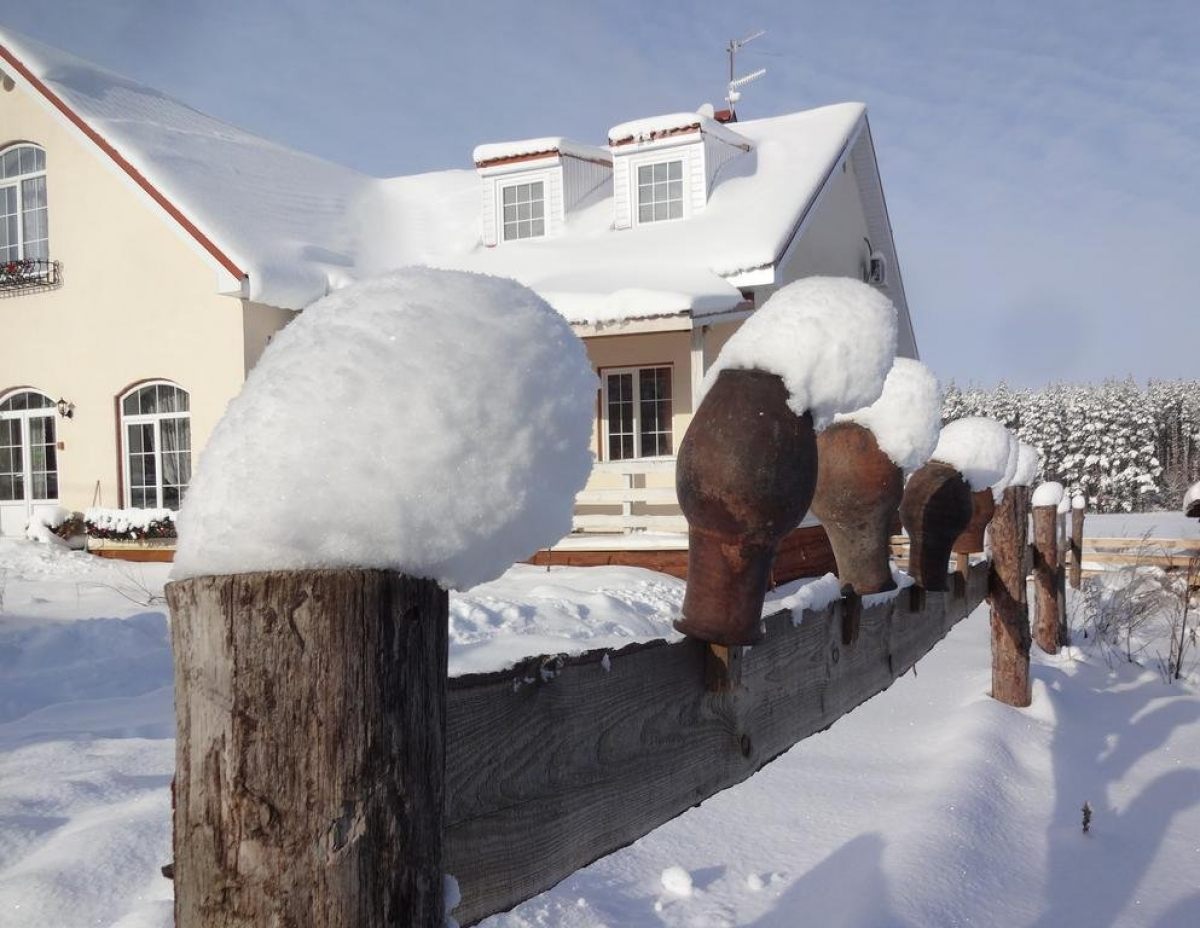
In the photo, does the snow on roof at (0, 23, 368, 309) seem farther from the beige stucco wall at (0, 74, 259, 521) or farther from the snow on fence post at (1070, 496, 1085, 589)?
the snow on fence post at (1070, 496, 1085, 589)

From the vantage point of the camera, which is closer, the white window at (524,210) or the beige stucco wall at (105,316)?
the beige stucco wall at (105,316)

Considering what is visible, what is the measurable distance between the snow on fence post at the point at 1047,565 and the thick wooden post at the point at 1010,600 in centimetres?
195

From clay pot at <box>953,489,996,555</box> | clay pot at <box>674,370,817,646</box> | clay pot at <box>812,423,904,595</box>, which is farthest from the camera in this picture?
clay pot at <box>953,489,996,555</box>

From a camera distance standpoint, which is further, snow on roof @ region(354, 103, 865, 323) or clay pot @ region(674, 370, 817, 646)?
snow on roof @ region(354, 103, 865, 323)

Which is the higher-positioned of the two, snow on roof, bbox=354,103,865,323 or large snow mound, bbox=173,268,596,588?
snow on roof, bbox=354,103,865,323

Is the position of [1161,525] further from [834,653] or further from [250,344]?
[834,653]

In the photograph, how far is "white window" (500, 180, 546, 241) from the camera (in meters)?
13.0

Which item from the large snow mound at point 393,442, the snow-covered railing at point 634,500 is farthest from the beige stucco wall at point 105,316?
the large snow mound at point 393,442

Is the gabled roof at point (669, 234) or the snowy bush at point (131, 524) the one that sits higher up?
the gabled roof at point (669, 234)

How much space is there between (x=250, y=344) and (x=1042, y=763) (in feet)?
32.8

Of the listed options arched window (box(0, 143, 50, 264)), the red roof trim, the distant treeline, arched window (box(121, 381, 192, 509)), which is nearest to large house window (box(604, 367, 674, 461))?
the red roof trim

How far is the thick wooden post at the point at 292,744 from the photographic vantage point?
1.91 ft

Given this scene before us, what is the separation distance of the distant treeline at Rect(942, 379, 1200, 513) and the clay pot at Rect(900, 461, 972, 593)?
40422mm

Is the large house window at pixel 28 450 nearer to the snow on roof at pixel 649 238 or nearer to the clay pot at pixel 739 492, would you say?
the snow on roof at pixel 649 238
